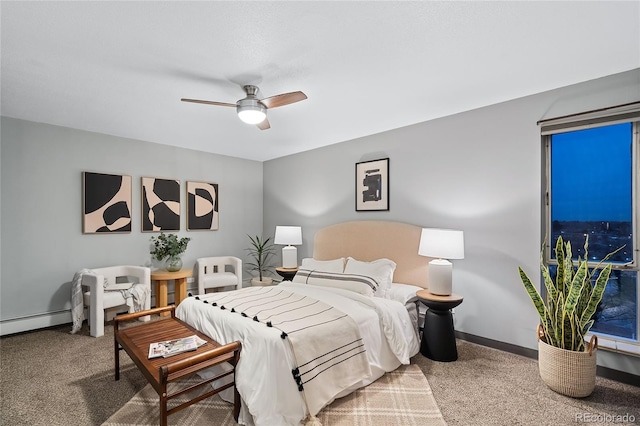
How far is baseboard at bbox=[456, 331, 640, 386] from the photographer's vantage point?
8.16 ft

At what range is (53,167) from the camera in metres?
3.93

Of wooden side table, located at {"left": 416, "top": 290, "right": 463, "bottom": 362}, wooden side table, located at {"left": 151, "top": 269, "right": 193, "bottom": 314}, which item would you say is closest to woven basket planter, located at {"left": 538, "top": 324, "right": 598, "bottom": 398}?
wooden side table, located at {"left": 416, "top": 290, "right": 463, "bottom": 362}

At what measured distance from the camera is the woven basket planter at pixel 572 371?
89.5 inches

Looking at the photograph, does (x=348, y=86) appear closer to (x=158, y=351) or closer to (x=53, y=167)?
(x=158, y=351)

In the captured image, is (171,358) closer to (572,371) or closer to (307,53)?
(307,53)

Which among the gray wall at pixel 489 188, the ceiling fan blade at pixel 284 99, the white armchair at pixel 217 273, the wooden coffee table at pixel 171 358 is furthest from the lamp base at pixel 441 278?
the white armchair at pixel 217 273

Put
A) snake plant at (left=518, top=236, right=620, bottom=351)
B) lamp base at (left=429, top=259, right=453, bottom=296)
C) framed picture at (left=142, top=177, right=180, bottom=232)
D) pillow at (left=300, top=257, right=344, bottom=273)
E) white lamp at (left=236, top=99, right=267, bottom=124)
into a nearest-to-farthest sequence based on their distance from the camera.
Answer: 1. snake plant at (left=518, top=236, right=620, bottom=351)
2. white lamp at (left=236, top=99, right=267, bottom=124)
3. lamp base at (left=429, top=259, right=453, bottom=296)
4. pillow at (left=300, top=257, right=344, bottom=273)
5. framed picture at (left=142, top=177, right=180, bottom=232)

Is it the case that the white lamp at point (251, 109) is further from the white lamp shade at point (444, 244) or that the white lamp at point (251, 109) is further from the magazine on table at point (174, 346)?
the white lamp shade at point (444, 244)

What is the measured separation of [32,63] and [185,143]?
2.46 meters

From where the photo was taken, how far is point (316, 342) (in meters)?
2.21

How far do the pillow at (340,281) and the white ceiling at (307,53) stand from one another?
1877mm

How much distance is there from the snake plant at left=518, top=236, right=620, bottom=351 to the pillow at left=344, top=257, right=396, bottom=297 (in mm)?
1330

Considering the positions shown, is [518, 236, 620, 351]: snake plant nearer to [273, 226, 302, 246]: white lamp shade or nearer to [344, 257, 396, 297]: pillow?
[344, 257, 396, 297]: pillow

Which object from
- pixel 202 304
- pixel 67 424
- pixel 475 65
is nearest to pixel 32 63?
pixel 202 304
